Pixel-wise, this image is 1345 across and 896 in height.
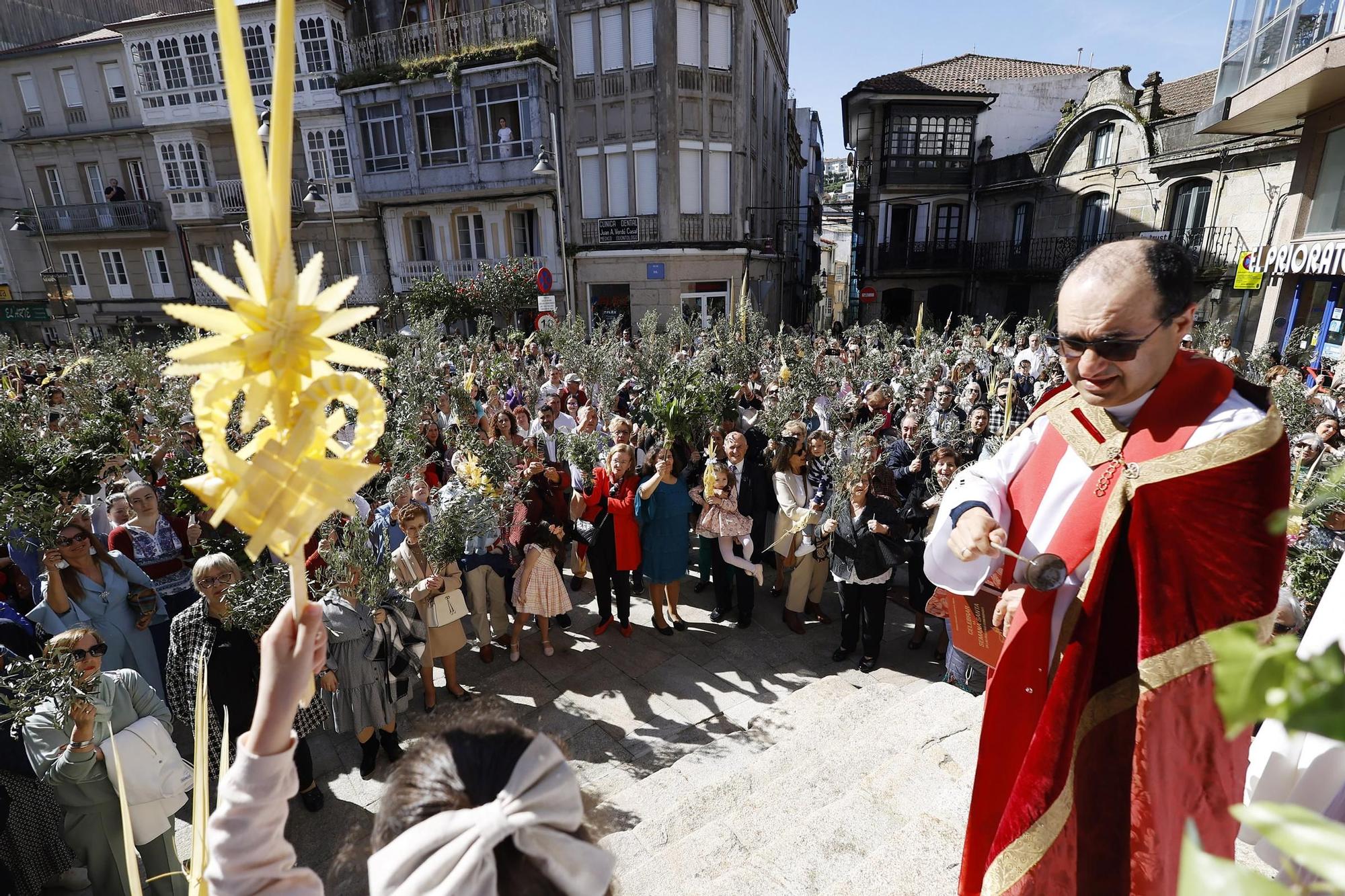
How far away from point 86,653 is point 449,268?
871 inches

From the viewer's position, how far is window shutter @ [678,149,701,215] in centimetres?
2141

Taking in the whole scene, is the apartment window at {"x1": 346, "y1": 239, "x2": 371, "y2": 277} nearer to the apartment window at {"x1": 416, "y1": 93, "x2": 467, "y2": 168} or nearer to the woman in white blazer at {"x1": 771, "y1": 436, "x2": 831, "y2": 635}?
the apartment window at {"x1": 416, "y1": 93, "x2": 467, "y2": 168}

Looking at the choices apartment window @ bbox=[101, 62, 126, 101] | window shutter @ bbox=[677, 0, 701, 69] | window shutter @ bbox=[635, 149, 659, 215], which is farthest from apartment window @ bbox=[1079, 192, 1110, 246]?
apartment window @ bbox=[101, 62, 126, 101]

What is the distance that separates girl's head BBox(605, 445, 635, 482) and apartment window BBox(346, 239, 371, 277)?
22758 millimetres

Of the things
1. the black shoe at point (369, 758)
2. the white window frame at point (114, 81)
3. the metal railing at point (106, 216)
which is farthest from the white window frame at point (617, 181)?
the black shoe at point (369, 758)

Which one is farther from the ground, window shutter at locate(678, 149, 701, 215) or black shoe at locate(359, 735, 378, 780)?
window shutter at locate(678, 149, 701, 215)

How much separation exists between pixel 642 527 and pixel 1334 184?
13802 millimetres

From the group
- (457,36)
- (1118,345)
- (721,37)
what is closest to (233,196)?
(457,36)

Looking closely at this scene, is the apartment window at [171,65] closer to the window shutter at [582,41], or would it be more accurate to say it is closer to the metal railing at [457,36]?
the metal railing at [457,36]

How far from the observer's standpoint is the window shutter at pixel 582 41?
21.2m

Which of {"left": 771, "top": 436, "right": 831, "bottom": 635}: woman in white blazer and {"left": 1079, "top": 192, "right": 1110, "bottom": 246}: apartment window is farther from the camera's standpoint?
{"left": 1079, "top": 192, "right": 1110, "bottom": 246}: apartment window

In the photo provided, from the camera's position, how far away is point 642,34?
2067cm

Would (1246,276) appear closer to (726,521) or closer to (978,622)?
(726,521)

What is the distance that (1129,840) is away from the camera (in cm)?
204
